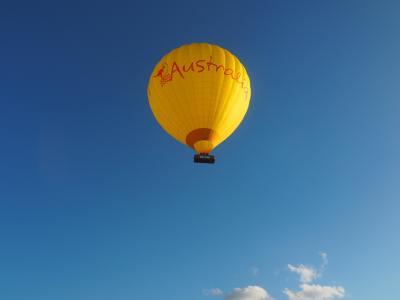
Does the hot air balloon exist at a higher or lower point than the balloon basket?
higher

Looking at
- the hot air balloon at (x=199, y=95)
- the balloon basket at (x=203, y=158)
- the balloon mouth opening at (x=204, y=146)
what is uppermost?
the hot air balloon at (x=199, y=95)

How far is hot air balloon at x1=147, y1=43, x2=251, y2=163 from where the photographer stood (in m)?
Result: 33.0

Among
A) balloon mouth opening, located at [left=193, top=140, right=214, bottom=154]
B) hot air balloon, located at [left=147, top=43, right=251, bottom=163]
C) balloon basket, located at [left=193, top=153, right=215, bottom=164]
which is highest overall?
hot air balloon, located at [left=147, top=43, right=251, bottom=163]

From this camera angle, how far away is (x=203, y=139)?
32.9 meters

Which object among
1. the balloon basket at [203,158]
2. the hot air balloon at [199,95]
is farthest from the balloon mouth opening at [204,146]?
the balloon basket at [203,158]

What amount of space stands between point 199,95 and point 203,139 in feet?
10.5

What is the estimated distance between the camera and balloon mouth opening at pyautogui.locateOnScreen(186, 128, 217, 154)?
108 feet

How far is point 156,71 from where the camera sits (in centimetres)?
3509

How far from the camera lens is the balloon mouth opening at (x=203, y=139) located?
33.0m

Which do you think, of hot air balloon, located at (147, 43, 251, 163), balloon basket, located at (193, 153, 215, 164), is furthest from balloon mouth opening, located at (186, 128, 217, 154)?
balloon basket, located at (193, 153, 215, 164)

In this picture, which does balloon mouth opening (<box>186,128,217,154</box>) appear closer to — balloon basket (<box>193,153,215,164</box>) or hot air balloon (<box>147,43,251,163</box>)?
hot air balloon (<box>147,43,251,163</box>)

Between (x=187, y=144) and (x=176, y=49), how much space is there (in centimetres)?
741

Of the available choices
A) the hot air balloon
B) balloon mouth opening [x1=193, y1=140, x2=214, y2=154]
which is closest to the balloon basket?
the hot air balloon

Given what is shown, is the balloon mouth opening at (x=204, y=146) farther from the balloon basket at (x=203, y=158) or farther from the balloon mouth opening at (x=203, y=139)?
the balloon basket at (x=203, y=158)
